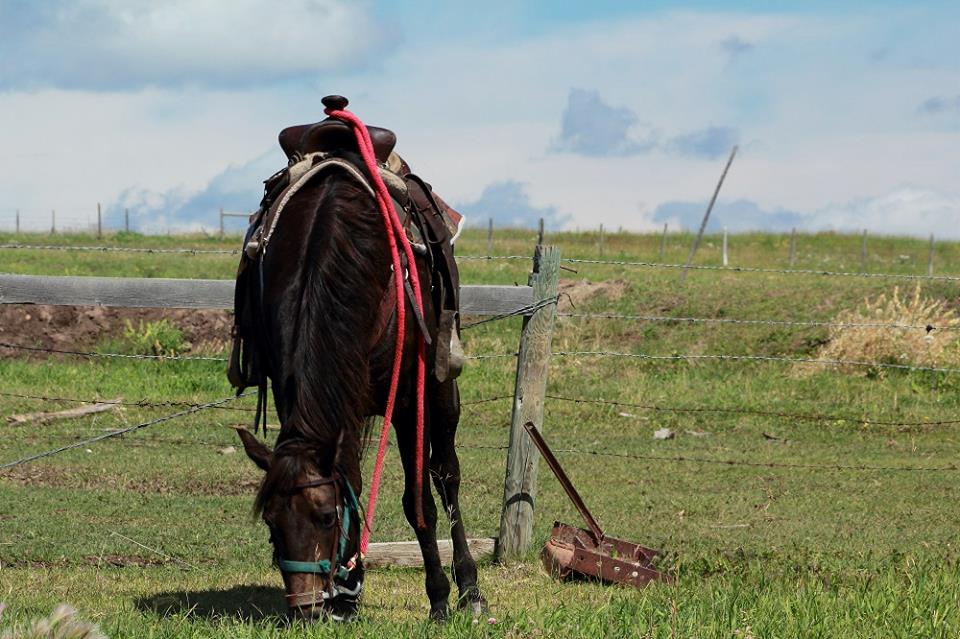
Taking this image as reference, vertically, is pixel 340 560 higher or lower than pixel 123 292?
lower

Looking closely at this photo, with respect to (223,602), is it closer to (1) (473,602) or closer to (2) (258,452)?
(1) (473,602)

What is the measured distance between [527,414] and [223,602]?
2.31 m

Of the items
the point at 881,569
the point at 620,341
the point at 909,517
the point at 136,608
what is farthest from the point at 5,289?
the point at 620,341

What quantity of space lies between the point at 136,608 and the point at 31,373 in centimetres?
955

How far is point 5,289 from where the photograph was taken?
7.10 m

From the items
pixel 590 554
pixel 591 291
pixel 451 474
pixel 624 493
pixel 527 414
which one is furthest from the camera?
pixel 591 291

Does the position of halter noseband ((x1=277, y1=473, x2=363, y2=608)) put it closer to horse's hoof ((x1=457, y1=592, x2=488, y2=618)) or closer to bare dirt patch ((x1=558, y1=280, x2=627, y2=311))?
horse's hoof ((x1=457, y1=592, x2=488, y2=618))

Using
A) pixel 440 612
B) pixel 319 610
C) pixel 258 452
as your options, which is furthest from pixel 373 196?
pixel 440 612

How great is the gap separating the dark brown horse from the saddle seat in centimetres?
2

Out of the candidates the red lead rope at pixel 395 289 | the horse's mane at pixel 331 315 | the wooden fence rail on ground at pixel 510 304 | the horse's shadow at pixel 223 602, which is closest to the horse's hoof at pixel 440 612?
the red lead rope at pixel 395 289

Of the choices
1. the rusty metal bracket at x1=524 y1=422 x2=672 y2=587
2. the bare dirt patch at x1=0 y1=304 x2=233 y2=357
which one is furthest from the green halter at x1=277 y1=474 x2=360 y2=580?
the bare dirt patch at x1=0 y1=304 x2=233 y2=357

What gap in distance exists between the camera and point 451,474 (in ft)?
19.6

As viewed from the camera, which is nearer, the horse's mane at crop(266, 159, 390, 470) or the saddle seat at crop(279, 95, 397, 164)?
the horse's mane at crop(266, 159, 390, 470)

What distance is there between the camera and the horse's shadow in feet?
18.3
